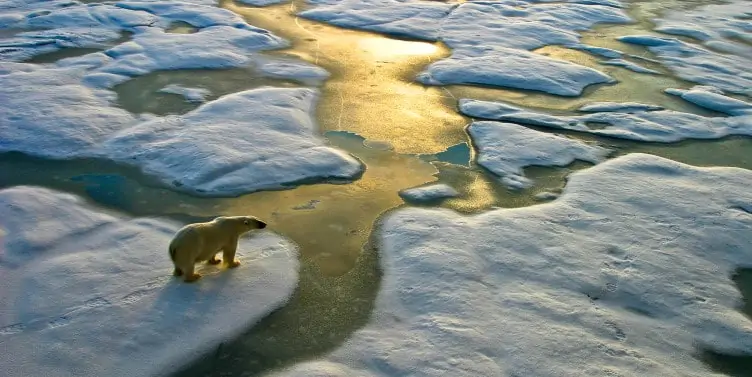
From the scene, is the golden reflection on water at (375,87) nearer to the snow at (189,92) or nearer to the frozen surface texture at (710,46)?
the snow at (189,92)

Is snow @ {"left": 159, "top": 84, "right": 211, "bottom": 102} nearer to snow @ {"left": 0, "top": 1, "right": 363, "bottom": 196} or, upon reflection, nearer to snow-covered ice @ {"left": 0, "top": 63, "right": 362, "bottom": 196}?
snow @ {"left": 0, "top": 1, "right": 363, "bottom": 196}

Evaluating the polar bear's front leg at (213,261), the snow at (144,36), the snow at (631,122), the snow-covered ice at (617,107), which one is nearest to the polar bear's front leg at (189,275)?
the polar bear's front leg at (213,261)

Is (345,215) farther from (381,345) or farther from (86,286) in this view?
(86,286)

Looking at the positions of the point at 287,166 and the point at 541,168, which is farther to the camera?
the point at 541,168

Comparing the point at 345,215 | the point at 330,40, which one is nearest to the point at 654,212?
the point at 345,215

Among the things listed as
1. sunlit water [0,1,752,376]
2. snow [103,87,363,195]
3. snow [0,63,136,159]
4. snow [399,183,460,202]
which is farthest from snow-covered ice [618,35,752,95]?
snow [0,63,136,159]

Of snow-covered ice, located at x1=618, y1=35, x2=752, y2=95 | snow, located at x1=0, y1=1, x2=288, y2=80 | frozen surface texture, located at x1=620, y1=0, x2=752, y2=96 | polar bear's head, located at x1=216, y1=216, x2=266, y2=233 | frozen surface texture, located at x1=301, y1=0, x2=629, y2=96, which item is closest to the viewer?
polar bear's head, located at x1=216, y1=216, x2=266, y2=233
